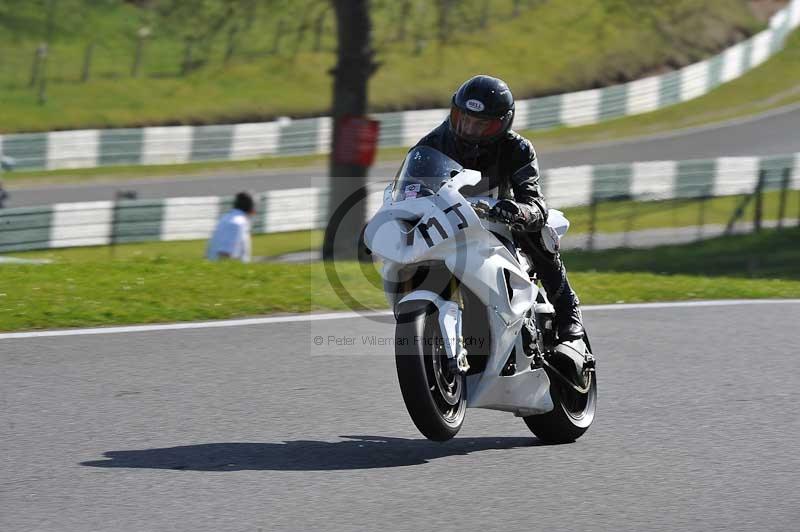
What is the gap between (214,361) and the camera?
27.2ft

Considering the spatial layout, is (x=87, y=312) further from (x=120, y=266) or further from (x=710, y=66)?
(x=710, y=66)

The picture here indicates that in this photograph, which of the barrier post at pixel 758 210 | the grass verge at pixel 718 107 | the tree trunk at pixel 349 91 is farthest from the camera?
the grass verge at pixel 718 107

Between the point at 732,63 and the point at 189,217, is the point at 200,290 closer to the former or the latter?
the point at 189,217

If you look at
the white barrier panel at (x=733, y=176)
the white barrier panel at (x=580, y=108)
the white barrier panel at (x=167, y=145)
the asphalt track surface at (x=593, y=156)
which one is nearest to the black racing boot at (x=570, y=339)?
the asphalt track surface at (x=593, y=156)

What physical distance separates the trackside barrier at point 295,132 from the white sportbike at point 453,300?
23.0 m

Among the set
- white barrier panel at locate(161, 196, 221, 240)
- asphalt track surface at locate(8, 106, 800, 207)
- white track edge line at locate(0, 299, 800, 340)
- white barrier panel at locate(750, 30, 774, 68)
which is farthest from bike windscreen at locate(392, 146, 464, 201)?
white barrier panel at locate(750, 30, 774, 68)

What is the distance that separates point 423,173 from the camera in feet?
19.6

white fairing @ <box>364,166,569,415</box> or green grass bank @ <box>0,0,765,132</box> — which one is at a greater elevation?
green grass bank @ <box>0,0,765,132</box>

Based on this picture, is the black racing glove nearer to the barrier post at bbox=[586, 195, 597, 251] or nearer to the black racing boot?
the black racing boot

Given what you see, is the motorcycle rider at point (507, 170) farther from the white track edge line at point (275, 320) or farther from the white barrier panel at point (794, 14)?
the white barrier panel at point (794, 14)

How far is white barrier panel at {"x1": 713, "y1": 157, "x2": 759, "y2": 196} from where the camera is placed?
82.3ft

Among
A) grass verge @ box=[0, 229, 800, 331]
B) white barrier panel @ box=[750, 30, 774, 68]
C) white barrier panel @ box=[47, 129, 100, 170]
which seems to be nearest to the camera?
grass verge @ box=[0, 229, 800, 331]

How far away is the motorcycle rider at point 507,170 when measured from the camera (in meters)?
6.00

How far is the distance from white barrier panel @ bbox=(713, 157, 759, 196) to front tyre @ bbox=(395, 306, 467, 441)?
65.4ft
